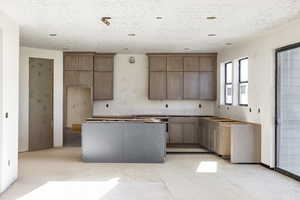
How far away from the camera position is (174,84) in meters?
10.4

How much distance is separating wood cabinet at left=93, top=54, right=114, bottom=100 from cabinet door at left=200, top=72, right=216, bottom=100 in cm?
256

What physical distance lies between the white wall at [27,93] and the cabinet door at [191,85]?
11.3ft

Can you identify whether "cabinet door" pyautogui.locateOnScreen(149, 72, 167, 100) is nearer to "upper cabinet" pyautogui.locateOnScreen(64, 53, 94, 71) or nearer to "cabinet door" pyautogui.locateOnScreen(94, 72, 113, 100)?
"cabinet door" pyautogui.locateOnScreen(94, 72, 113, 100)

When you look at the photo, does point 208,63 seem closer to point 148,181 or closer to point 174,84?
point 174,84

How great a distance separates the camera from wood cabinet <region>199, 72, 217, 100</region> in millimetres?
10391

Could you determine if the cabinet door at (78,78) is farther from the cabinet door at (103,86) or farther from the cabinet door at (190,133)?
the cabinet door at (190,133)

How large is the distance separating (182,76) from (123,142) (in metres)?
3.54

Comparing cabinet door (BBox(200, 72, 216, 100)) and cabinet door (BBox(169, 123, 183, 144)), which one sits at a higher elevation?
cabinet door (BBox(200, 72, 216, 100))

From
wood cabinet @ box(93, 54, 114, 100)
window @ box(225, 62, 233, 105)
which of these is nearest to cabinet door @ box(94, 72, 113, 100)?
wood cabinet @ box(93, 54, 114, 100)

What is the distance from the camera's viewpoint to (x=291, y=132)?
646cm

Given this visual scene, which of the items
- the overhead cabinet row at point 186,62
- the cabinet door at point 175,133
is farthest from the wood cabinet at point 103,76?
the cabinet door at point 175,133

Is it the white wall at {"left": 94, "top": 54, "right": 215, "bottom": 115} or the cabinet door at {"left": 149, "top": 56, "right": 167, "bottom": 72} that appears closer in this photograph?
the cabinet door at {"left": 149, "top": 56, "right": 167, "bottom": 72}

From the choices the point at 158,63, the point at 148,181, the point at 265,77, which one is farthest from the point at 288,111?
the point at 158,63

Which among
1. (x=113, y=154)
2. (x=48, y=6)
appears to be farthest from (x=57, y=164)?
(x=48, y=6)
